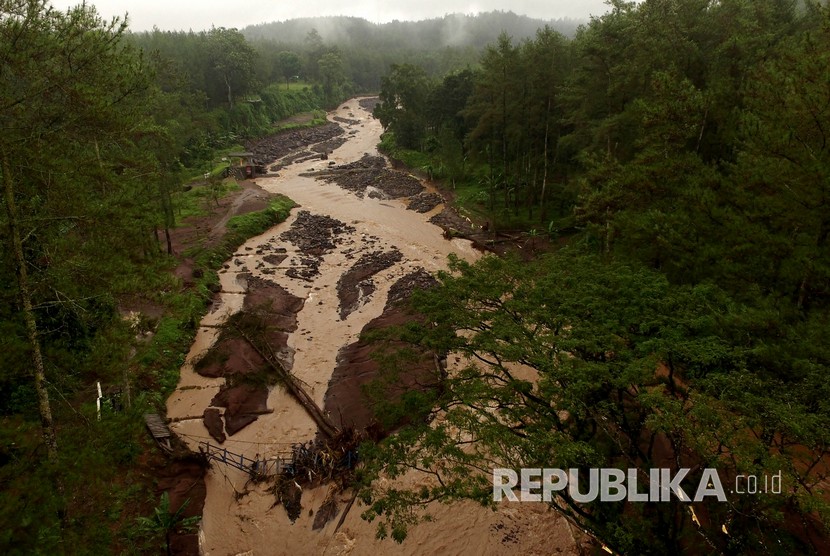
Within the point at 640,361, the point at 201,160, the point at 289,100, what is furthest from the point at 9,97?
the point at 289,100

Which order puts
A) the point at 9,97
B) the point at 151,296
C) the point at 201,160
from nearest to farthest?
the point at 9,97, the point at 151,296, the point at 201,160

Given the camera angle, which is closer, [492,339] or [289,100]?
[492,339]

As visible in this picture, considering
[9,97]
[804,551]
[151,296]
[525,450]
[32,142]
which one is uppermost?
[9,97]

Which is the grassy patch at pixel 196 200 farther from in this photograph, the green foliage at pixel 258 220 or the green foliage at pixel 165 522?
the green foliage at pixel 165 522

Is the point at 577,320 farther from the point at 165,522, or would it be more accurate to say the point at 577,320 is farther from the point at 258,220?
the point at 258,220

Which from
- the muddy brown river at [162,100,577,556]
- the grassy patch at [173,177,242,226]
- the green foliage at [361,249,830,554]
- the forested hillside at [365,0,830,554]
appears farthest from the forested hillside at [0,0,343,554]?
the grassy patch at [173,177,242,226]

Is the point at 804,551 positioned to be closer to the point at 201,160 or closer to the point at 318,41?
the point at 201,160

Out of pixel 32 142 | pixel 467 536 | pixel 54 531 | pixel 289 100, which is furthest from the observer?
pixel 289 100
